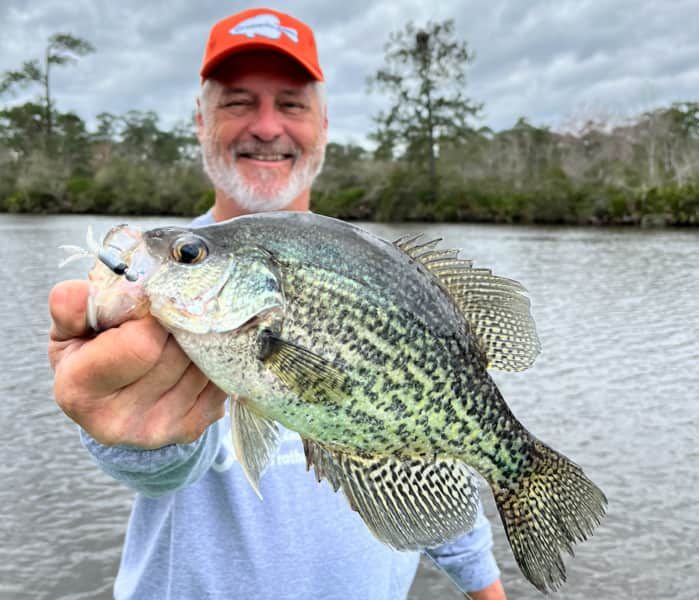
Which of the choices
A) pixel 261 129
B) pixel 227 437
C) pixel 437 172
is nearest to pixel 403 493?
pixel 227 437

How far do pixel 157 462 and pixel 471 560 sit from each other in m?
1.82

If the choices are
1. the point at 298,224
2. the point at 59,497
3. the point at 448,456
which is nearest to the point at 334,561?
the point at 448,456

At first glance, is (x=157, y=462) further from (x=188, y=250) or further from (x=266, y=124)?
(x=266, y=124)

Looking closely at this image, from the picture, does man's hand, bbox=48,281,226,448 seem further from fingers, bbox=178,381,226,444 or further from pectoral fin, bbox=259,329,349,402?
pectoral fin, bbox=259,329,349,402

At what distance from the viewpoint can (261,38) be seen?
3.70m

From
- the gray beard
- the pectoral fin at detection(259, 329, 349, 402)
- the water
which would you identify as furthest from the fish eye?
the water

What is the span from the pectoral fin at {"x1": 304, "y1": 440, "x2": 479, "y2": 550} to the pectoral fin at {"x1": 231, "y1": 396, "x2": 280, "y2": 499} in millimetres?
112

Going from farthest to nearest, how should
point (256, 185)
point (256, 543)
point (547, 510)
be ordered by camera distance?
point (256, 185), point (256, 543), point (547, 510)

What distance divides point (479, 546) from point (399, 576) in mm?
456

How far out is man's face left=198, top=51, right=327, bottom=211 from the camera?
12.6 ft

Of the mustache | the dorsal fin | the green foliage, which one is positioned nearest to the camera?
the dorsal fin

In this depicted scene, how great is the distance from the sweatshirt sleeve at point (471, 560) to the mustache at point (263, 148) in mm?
2278

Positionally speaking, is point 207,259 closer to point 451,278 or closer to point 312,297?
point 312,297

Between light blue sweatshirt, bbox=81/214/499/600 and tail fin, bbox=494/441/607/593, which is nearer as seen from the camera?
tail fin, bbox=494/441/607/593
